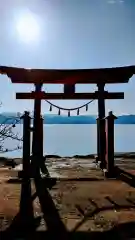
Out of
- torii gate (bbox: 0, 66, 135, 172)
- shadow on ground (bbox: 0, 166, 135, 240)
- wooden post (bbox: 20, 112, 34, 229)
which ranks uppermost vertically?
torii gate (bbox: 0, 66, 135, 172)

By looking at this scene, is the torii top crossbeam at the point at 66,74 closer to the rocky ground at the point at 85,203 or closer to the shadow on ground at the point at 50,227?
the rocky ground at the point at 85,203

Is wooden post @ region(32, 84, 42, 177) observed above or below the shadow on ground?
above

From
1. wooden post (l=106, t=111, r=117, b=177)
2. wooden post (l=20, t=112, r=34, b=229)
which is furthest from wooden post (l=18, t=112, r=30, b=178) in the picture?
wooden post (l=106, t=111, r=117, b=177)

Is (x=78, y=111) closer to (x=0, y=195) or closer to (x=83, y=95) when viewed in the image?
(x=83, y=95)

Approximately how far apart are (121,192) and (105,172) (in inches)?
86.4

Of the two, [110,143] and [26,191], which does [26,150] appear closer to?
[26,191]

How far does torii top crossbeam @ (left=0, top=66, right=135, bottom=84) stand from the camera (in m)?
10.8

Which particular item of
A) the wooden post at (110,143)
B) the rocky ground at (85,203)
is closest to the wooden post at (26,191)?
the rocky ground at (85,203)

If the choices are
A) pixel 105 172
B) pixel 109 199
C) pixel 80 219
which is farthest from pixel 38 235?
pixel 105 172

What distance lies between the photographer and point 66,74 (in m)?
10.9

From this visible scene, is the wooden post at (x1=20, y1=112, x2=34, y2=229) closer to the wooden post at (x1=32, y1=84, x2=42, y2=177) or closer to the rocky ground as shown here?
the rocky ground

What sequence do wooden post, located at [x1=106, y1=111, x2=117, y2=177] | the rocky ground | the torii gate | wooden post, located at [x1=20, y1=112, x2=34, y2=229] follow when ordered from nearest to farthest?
the rocky ground
wooden post, located at [x1=20, y1=112, x2=34, y2=229]
wooden post, located at [x1=106, y1=111, x2=117, y2=177]
the torii gate

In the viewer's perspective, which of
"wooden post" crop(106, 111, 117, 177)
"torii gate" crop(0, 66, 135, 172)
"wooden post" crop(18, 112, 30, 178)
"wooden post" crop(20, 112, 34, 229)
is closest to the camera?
"wooden post" crop(20, 112, 34, 229)

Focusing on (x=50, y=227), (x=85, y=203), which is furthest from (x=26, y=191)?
(x=50, y=227)
